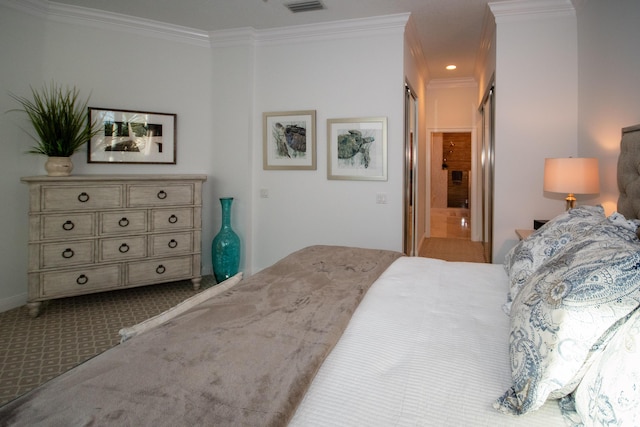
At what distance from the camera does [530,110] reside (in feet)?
11.9

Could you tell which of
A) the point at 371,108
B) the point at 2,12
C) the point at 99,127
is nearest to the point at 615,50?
the point at 371,108

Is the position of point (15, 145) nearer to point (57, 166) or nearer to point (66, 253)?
point (57, 166)

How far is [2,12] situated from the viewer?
3.38 metres

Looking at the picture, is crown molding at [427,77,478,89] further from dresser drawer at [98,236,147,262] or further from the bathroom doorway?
dresser drawer at [98,236,147,262]

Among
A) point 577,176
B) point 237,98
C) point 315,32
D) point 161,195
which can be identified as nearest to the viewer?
point 577,176

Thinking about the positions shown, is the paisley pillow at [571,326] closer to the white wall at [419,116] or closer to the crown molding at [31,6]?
the white wall at [419,116]

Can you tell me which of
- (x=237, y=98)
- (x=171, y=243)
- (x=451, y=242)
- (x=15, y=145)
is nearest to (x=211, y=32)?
(x=237, y=98)

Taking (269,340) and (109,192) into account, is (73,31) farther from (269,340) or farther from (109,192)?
(269,340)

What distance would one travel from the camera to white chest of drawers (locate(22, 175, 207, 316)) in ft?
10.8

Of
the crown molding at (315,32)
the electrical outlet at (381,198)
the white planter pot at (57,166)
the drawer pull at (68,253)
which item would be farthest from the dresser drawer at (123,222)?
the electrical outlet at (381,198)

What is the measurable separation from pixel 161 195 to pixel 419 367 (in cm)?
341

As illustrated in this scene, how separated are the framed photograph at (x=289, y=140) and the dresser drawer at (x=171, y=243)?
48.4 inches

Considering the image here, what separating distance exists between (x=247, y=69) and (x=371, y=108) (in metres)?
1.53

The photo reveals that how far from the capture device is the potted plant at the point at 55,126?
344cm
